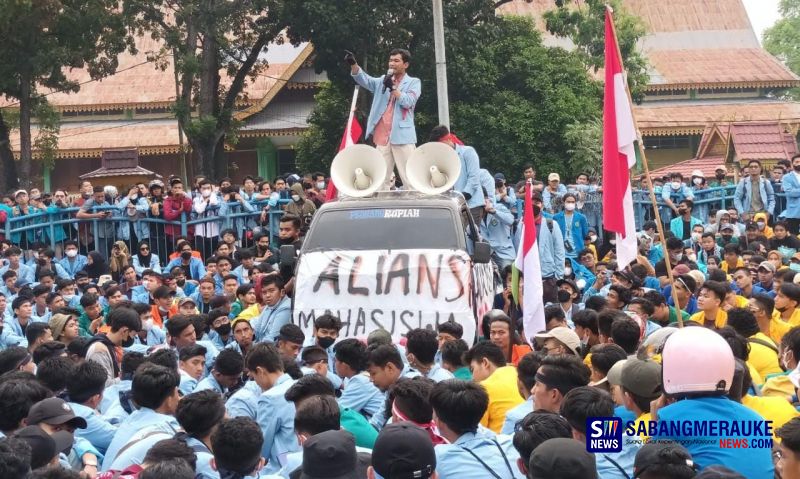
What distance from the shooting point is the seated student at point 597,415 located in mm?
6027

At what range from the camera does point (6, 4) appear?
22938 millimetres

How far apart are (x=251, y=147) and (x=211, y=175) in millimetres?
11143

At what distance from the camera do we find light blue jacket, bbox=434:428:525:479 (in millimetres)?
6129

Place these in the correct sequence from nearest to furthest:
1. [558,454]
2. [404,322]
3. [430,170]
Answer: [558,454] → [404,322] → [430,170]

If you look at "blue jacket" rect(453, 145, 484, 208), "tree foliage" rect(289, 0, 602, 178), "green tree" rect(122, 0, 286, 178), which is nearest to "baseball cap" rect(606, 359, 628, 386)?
"blue jacket" rect(453, 145, 484, 208)

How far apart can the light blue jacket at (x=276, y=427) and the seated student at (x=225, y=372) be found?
0.98 meters

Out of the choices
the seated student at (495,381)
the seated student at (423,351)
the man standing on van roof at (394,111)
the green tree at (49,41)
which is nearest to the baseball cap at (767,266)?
the man standing on van roof at (394,111)

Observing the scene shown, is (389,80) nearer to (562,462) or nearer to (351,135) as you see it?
(351,135)

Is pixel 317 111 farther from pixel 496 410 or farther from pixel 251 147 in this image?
pixel 496 410

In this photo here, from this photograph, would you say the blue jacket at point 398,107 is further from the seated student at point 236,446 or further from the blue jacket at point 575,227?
the seated student at point 236,446

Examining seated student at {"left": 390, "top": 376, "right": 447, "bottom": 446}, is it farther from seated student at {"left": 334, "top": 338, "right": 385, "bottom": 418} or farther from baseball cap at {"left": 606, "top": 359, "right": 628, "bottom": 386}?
seated student at {"left": 334, "top": 338, "right": 385, "bottom": 418}

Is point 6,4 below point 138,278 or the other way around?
the other way around

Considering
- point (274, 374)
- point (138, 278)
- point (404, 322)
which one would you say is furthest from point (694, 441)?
point (138, 278)

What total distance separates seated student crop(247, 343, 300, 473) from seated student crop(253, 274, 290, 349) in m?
4.22
